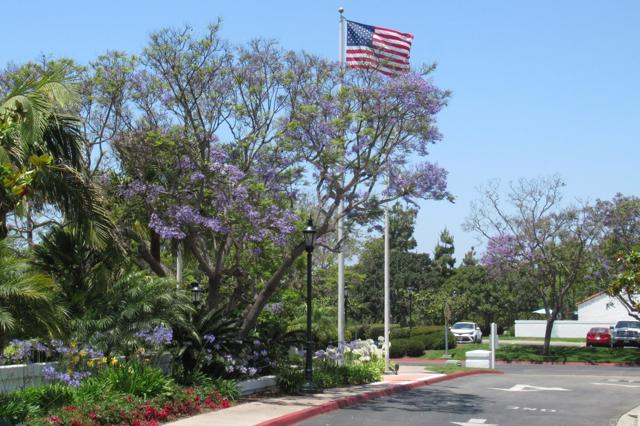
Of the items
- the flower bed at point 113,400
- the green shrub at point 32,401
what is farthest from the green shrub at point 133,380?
the green shrub at point 32,401

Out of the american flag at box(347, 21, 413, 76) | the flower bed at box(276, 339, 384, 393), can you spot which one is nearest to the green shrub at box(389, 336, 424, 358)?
the flower bed at box(276, 339, 384, 393)

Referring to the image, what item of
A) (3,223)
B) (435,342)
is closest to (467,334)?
(435,342)

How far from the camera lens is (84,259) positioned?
54.5ft

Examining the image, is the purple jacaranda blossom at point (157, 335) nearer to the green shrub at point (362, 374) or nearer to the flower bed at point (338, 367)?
the flower bed at point (338, 367)

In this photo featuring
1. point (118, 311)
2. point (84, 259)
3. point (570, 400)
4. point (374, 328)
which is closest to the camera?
point (118, 311)

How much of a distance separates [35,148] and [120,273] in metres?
5.05

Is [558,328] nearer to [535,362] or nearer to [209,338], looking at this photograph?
[535,362]

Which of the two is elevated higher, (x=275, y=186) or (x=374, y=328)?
(x=275, y=186)

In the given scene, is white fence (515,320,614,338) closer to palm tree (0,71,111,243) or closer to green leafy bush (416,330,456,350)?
green leafy bush (416,330,456,350)

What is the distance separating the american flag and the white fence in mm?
48575

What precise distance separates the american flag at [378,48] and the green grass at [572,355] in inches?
945

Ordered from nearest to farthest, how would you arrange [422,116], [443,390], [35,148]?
[35,148]
[422,116]
[443,390]

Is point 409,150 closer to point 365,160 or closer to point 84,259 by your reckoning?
point 365,160

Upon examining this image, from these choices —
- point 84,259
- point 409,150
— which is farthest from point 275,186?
point 84,259
